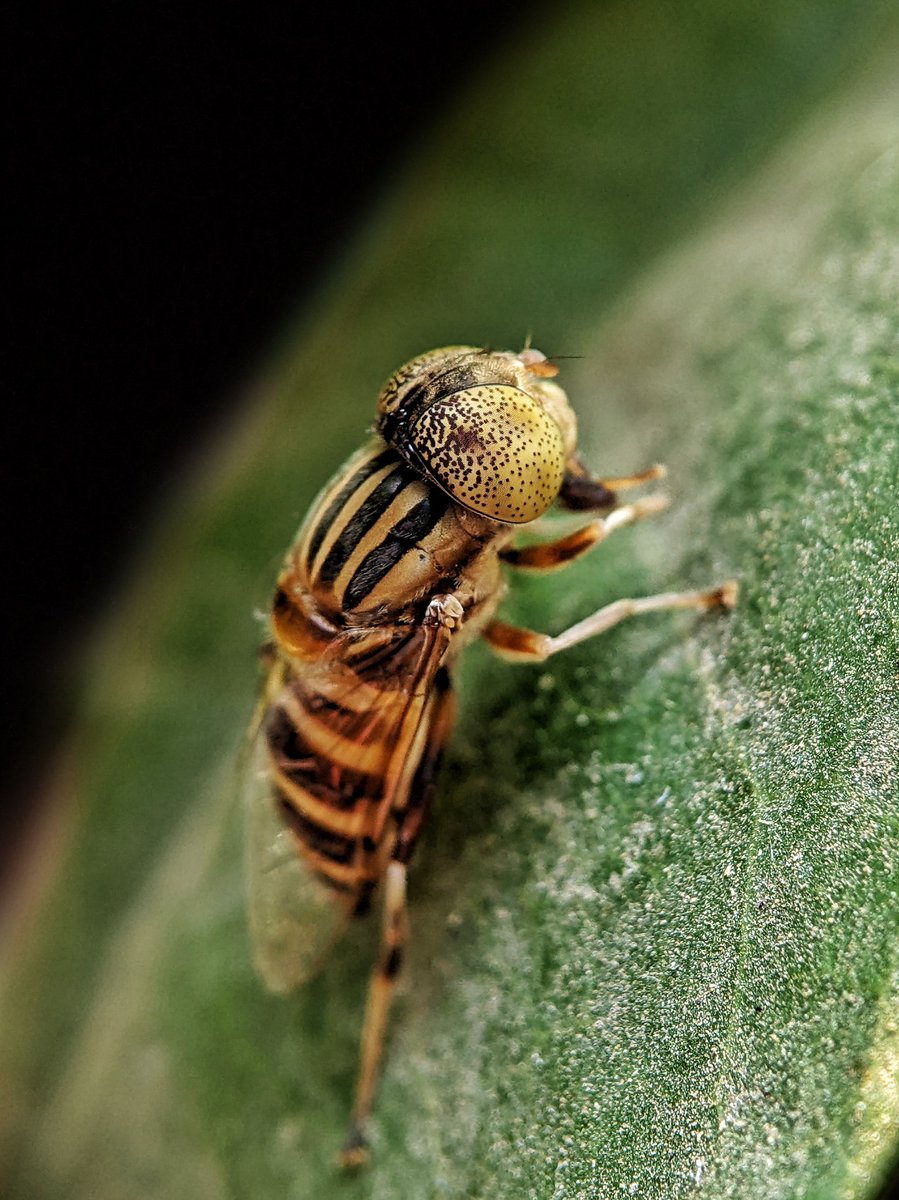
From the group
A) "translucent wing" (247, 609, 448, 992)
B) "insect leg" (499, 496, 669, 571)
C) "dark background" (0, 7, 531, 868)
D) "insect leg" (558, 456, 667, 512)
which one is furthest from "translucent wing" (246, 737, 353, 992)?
"dark background" (0, 7, 531, 868)

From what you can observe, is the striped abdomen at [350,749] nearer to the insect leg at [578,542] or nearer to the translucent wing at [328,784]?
the translucent wing at [328,784]

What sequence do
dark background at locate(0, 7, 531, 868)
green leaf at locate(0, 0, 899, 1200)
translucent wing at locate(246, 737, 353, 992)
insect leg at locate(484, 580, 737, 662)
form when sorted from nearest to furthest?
green leaf at locate(0, 0, 899, 1200)
insect leg at locate(484, 580, 737, 662)
translucent wing at locate(246, 737, 353, 992)
dark background at locate(0, 7, 531, 868)

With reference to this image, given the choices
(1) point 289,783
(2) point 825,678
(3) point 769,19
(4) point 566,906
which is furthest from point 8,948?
(3) point 769,19

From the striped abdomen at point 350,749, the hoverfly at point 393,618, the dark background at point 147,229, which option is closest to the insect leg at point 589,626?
the hoverfly at point 393,618

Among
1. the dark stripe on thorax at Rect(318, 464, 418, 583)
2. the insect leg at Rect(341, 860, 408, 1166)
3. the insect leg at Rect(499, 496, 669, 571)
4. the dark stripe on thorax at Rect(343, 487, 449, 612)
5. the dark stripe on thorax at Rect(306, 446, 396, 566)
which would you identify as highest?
the dark stripe on thorax at Rect(306, 446, 396, 566)

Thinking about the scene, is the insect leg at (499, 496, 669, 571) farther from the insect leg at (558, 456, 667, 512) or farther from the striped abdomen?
the striped abdomen

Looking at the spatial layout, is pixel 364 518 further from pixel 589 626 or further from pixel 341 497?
pixel 589 626

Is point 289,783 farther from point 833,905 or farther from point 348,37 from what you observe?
point 348,37
